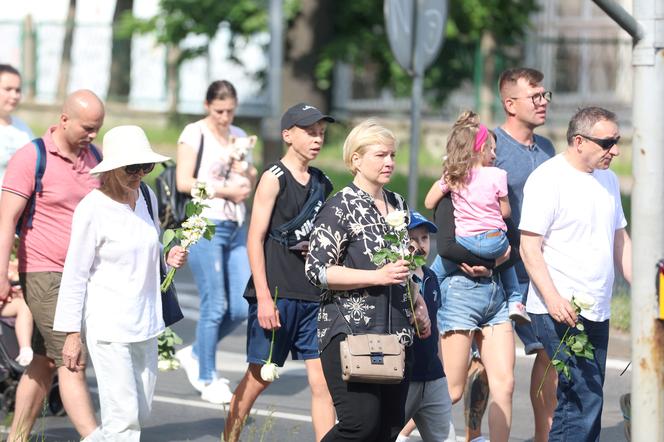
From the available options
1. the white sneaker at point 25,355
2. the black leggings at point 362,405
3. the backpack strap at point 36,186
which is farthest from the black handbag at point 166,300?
the white sneaker at point 25,355

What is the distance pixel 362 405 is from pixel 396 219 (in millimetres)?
771

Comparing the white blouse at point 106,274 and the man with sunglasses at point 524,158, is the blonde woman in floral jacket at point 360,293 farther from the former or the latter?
the man with sunglasses at point 524,158

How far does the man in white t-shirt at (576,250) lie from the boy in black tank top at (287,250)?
3.63 feet

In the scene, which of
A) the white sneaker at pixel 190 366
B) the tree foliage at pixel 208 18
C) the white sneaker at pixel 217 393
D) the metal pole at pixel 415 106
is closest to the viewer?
the white sneaker at pixel 217 393

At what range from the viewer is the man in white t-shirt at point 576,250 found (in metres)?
6.05

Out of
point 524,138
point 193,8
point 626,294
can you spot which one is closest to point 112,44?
point 193,8

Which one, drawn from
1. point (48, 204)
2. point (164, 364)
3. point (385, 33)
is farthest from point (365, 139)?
point (385, 33)

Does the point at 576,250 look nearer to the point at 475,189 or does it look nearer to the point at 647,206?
the point at 475,189

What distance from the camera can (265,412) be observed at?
8109mm

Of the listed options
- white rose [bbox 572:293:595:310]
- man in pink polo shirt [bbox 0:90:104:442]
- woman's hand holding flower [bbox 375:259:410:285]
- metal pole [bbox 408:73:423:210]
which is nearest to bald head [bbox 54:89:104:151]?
man in pink polo shirt [bbox 0:90:104:442]

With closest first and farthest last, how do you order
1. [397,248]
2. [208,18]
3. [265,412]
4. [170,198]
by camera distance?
[397,248], [265,412], [170,198], [208,18]

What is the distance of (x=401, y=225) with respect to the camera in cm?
545

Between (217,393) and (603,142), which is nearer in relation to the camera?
(603,142)

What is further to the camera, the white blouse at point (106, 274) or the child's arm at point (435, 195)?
the child's arm at point (435, 195)
